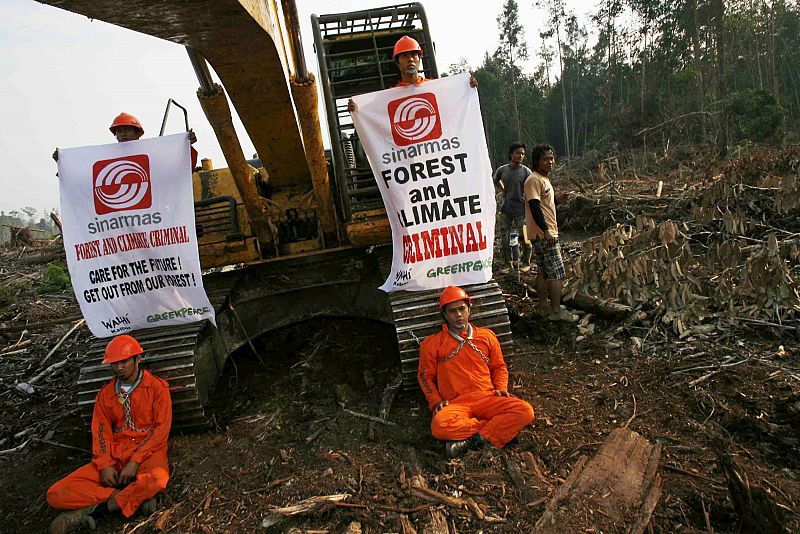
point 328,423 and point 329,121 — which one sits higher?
point 329,121

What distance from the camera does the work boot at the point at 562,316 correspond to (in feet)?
17.1

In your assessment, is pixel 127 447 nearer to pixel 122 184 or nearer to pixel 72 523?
pixel 72 523

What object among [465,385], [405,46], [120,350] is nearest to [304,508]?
[465,385]

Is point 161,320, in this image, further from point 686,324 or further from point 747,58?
point 747,58

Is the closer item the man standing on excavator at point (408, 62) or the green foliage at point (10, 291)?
the man standing on excavator at point (408, 62)

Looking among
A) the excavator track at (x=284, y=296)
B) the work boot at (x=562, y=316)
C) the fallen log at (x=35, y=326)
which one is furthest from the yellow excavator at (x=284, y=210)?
the fallen log at (x=35, y=326)

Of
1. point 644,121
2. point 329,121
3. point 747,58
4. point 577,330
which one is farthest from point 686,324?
point 747,58

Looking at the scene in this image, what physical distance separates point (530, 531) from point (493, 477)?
0.50 meters

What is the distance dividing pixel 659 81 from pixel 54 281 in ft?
120

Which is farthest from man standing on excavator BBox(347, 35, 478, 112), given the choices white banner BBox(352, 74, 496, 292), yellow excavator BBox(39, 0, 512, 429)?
yellow excavator BBox(39, 0, 512, 429)

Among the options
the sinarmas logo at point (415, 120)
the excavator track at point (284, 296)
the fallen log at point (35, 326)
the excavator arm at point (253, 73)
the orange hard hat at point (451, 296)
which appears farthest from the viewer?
the fallen log at point (35, 326)

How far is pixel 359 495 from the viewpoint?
305 centimetres

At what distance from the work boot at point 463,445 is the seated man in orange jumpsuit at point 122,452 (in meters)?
1.87

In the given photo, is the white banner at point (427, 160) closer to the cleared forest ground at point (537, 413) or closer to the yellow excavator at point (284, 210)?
the yellow excavator at point (284, 210)
